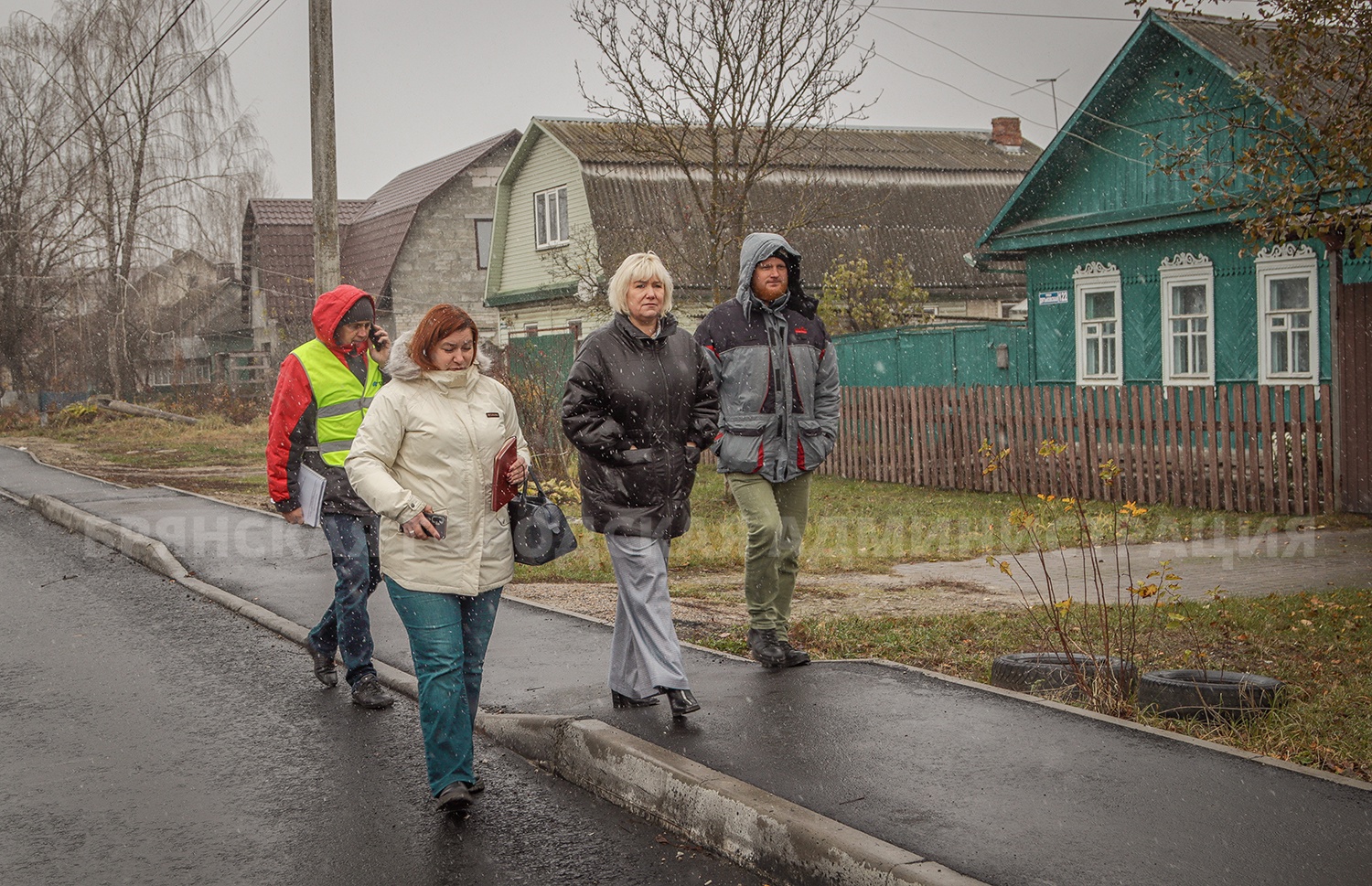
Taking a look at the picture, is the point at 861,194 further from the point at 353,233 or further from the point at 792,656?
the point at 792,656

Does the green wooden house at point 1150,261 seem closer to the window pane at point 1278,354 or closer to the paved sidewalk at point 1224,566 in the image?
the window pane at point 1278,354

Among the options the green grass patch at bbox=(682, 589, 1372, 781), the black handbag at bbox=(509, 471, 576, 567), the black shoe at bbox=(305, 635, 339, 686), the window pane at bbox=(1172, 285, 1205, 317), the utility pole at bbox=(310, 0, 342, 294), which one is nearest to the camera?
the black handbag at bbox=(509, 471, 576, 567)

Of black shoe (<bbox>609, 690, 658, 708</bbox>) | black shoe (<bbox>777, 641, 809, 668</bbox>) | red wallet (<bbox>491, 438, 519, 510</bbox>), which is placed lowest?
black shoe (<bbox>609, 690, 658, 708</bbox>)

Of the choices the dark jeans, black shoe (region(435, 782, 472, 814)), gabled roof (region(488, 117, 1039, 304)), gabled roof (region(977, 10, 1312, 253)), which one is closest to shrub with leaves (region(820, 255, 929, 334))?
gabled roof (region(488, 117, 1039, 304))

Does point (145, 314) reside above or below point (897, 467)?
above

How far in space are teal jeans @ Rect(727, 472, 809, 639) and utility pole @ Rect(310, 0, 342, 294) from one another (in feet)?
25.7

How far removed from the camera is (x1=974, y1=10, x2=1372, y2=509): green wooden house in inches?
681

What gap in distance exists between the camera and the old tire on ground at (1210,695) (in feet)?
18.5

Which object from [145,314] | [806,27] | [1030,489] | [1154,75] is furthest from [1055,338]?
[145,314]

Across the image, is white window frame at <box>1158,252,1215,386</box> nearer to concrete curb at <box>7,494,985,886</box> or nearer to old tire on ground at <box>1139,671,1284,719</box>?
old tire on ground at <box>1139,671,1284,719</box>

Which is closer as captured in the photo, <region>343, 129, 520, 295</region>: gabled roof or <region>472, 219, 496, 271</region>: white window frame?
<region>343, 129, 520, 295</region>: gabled roof

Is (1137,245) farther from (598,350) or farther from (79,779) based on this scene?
(79,779)

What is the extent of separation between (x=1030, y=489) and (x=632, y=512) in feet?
36.4

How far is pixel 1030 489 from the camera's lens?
624 inches
